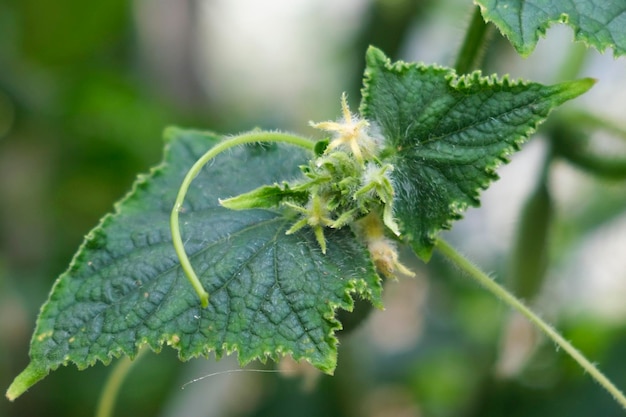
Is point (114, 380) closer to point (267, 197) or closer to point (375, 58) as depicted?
point (267, 197)

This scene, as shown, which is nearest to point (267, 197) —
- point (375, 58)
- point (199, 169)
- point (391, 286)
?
point (199, 169)

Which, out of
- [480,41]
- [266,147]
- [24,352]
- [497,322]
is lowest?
[24,352]

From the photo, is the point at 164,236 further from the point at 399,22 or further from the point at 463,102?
the point at 399,22

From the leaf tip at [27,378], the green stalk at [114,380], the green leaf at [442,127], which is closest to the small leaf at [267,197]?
the green leaf at [442,127]

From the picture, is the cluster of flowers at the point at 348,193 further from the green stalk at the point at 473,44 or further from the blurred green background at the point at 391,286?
the blurred green background at the point at 391,286

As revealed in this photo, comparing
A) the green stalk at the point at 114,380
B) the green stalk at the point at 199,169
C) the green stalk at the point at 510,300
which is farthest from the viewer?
the green stalk at the point at 114,380

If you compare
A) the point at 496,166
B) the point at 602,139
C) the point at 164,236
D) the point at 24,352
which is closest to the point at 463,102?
the point at 496,166
